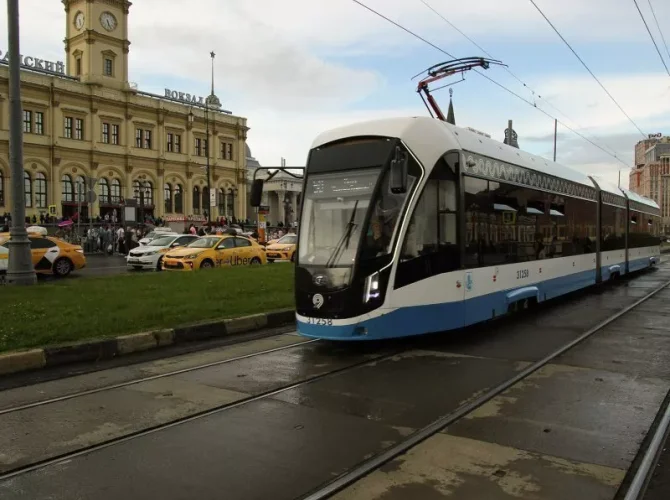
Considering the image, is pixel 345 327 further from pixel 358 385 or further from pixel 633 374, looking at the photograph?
pixel 633 374

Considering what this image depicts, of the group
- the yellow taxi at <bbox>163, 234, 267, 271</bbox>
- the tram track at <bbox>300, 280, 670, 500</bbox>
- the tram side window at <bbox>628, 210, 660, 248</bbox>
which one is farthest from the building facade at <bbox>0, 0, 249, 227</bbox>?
the tram track at <bbox>300, 280, 670, 500</bbox>

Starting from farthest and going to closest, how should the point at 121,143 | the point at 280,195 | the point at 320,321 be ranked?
the point at 280,195 < the point at 121,143 < the point at 320,321

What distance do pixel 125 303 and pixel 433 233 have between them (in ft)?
19.6

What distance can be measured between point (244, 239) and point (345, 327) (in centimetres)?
1620

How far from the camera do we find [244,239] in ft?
75.6

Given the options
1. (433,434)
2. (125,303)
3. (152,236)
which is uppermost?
(152,236)

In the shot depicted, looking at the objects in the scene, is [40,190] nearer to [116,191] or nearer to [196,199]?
[116,191]

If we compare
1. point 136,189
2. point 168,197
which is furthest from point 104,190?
point 168,197

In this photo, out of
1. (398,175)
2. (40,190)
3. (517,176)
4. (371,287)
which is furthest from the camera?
(40,190)

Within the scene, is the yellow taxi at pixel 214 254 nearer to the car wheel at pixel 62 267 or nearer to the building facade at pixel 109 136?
the car wheel at pixel 62 267

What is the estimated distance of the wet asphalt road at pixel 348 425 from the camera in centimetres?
388

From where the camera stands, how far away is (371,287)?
7316 millimetres

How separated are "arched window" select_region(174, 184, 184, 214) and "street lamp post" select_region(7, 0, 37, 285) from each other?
60962mm

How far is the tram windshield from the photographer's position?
24.2 ft
